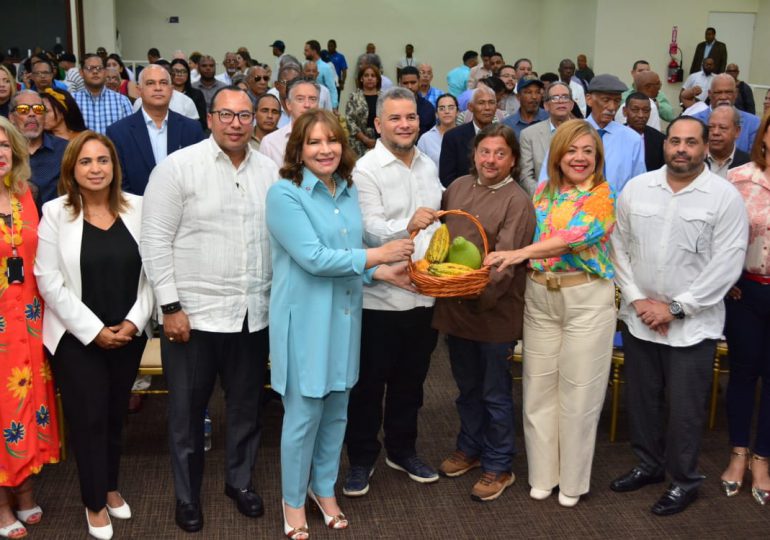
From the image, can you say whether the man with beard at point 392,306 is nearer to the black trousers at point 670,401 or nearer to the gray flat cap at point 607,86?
the black trousers at point 670,401

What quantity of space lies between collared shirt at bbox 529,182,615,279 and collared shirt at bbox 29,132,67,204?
237 cm

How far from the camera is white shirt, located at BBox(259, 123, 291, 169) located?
471cm

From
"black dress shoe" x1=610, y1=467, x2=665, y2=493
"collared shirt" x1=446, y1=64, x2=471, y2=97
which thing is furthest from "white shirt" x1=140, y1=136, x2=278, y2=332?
"collared shirt" x1=446, y1=64, x2=471, y2=97

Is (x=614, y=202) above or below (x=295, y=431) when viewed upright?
above

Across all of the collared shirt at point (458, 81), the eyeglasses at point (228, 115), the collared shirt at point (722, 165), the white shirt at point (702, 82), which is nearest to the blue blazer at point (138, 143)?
the eyeglasses at point (228, 115)

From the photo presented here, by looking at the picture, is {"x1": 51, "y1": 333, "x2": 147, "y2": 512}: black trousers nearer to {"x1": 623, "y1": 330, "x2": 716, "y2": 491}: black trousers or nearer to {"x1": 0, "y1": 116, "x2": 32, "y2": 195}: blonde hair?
{"x1": 0, "y1": 116, "x2": 32, "y2": 195}: blonde hair

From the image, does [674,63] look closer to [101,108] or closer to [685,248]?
[101,108]

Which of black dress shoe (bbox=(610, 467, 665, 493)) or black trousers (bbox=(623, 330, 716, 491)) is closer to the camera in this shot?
black trousers (bbox=(623, 330, 716, 491))

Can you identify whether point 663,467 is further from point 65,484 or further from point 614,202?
point 65,484

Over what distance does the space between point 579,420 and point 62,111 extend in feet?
10.2

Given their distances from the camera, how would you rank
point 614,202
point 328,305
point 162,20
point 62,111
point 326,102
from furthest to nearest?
point 162,20 → point 326,102 → point 62,111 → point 614,202 → point 328,305

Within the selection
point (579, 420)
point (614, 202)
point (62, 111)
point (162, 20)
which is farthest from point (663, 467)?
point (162, 20)

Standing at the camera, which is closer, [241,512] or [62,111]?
[241,512]

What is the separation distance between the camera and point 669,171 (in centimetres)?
357
